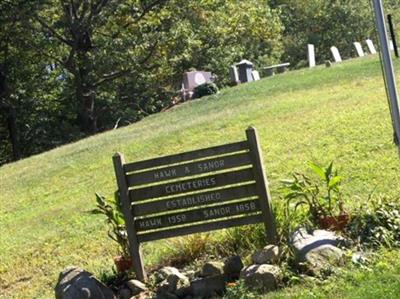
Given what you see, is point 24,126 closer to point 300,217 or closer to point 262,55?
point 262,55

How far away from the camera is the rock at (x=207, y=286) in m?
6.22

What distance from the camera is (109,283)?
7.05 m

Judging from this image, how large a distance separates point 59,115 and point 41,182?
2283 centimetres

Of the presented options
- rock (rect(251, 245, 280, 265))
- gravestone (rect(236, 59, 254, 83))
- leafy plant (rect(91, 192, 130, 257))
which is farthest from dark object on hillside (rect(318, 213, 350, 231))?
gravestone (rect(236, 59, 254, 83))

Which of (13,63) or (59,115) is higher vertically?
(13,63)

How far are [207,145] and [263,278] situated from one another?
7.59 metres

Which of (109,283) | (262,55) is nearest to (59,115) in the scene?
(262,55)

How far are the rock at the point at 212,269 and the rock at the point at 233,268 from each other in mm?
65

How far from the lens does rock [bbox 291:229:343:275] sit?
5.85 m

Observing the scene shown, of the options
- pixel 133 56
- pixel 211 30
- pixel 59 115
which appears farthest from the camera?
pixel 59 115

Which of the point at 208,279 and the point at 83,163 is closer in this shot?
the point at 208,279

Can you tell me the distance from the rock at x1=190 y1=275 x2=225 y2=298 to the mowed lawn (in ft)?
2.57

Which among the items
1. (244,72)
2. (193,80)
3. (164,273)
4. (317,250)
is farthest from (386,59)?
(193,80)

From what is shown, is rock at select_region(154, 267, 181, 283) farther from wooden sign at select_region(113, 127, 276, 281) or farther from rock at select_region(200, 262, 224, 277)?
rock at select_region(200, 262, 224, 277)
